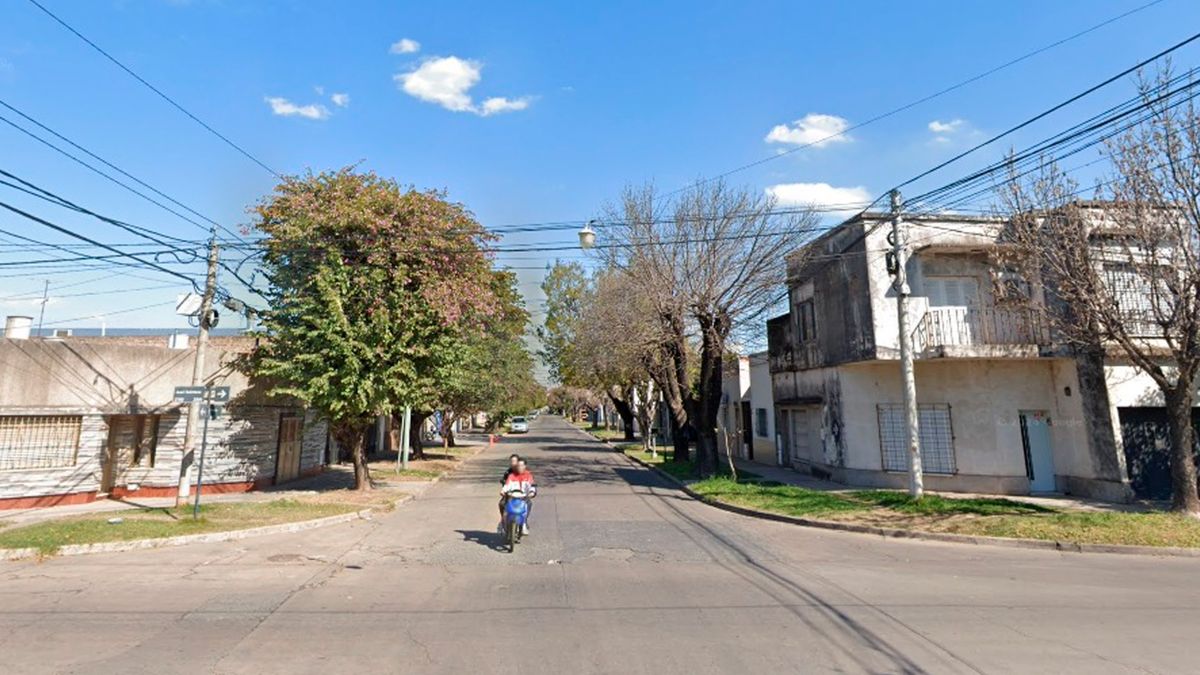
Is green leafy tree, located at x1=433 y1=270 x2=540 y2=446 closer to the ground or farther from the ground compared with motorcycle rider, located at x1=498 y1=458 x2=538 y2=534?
farther from the ground

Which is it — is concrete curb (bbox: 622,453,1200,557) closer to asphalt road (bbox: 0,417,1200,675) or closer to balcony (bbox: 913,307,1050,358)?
asphalt road (bbox: 0,417,1200,675)

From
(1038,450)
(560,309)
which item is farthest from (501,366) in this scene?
(1038,450)

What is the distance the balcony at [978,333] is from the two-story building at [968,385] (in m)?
0.03

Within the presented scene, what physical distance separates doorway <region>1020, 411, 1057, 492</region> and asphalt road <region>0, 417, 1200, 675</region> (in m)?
6.88

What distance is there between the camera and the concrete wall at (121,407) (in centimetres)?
1374

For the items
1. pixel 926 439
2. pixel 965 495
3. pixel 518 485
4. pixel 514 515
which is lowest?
pixel 965 495

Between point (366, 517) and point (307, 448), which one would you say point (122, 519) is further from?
point (307, 448)

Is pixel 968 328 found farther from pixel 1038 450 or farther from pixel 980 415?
pixel 1038 450

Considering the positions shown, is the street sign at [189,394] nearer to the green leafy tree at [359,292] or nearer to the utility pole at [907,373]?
the green leafy tree at [359,292]

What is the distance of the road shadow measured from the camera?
34.0 ft

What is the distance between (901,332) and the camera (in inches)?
540

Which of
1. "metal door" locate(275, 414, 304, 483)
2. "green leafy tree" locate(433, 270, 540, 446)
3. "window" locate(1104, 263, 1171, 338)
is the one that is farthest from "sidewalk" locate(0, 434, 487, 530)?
"window" locate(1104, 263, 1171, 338)

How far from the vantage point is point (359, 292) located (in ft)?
49.9

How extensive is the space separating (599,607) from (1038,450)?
573 inches
